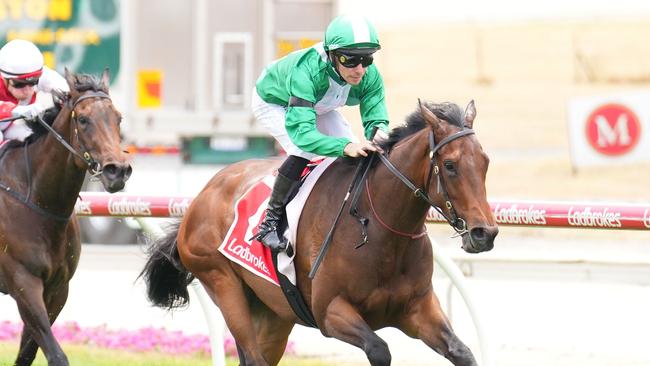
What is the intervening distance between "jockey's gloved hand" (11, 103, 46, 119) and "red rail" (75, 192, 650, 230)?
3.75ft

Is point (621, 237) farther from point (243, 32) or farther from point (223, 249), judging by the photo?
point (223, 249)

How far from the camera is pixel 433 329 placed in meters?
5.57

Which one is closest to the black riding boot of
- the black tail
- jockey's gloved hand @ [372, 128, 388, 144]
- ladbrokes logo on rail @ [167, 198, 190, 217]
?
jockey's gloved hand @ [372, 128, 388, 144]

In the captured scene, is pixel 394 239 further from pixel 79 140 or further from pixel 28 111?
pixel 28 111

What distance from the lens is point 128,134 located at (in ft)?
46.9

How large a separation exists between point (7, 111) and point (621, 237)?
9.77 metres

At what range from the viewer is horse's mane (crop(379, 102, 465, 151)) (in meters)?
5.45

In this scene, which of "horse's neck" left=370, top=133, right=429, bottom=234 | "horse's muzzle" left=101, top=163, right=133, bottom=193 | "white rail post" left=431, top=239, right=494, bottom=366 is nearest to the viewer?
"horse's neck" left=370, top=133, right=429, bottom=234

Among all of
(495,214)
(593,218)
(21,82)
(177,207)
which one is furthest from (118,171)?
(593,218)

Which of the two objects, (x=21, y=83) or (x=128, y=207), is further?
(x=128, y=207)

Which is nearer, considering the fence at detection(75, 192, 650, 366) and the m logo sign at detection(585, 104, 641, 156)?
the fence at detection(75, 192, 650, 366)

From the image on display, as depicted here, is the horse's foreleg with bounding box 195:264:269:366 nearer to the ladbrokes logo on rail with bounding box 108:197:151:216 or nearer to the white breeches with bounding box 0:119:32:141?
the ladbrokes logo on rail with bounding box 108:197:151:216

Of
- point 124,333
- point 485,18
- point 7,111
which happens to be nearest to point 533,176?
point 124,333

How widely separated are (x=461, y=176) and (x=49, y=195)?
239 centimetres
